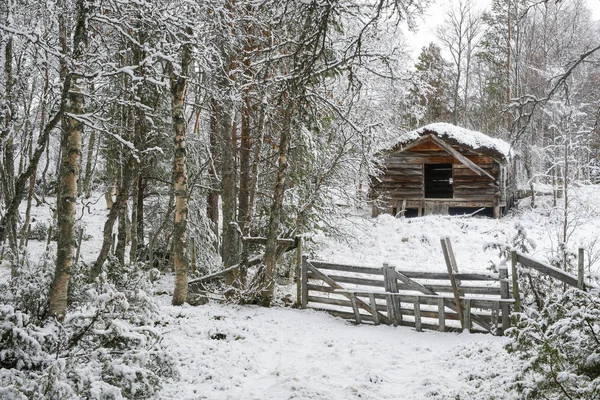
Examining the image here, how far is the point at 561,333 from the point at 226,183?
8619 millimetres

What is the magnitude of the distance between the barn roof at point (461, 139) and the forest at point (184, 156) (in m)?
0.87

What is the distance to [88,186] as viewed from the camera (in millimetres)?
27156

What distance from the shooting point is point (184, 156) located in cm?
1005

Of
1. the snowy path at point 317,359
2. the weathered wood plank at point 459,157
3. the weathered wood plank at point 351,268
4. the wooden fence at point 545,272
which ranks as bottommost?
the snowy path at point 317,359

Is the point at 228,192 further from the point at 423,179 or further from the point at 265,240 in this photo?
the point at 423,179

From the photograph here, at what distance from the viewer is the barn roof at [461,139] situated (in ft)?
74.1

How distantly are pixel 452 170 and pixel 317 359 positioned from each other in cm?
1944

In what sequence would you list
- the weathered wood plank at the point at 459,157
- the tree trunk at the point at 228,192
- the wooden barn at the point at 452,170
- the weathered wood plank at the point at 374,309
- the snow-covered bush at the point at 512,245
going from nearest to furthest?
the snow-covered bush at the point at 512,245
the weathered wood plank at the point at 374,309
the tree trunk at the point at 228,192
the wooden barn at the point at 452,170
the weathered wood plank at the point at 459,157

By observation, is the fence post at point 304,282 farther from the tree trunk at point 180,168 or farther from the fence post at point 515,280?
the fence post at point 515,280

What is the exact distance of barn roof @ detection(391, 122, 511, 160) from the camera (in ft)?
74.1

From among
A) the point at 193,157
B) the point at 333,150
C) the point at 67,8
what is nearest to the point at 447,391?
the point at 67,8

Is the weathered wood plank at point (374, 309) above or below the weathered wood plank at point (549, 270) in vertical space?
below

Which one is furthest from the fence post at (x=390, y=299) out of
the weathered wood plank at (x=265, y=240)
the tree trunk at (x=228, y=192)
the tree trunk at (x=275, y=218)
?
the tree trunk at (x=228, y=192)

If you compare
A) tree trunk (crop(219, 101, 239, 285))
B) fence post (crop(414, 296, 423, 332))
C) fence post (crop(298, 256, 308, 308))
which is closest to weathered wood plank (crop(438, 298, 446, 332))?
fence post (crop(414, 296, 423, 332))
